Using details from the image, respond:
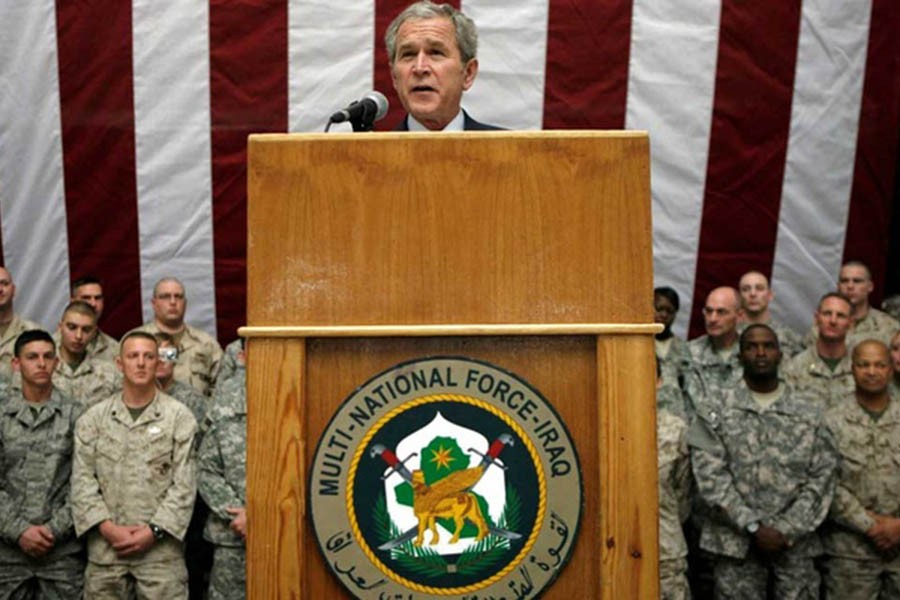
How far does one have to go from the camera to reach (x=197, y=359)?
6.89 m

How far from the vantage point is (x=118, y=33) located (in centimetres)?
701

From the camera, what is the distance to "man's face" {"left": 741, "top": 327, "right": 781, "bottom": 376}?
6125 millimetres

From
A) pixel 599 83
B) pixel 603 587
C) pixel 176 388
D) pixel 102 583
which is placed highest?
pixel 599 83

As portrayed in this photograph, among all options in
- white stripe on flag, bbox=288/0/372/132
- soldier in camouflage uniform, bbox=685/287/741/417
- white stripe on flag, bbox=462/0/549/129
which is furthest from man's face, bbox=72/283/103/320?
soldier in camouflage uniform, bbox=685/287/741/417

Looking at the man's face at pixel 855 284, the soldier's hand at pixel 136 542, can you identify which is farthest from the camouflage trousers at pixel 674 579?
the soldier's hand at pixel 136 542

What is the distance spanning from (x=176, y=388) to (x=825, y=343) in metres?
2.91

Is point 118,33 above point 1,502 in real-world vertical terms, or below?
above

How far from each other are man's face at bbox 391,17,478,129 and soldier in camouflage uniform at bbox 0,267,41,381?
4503mm

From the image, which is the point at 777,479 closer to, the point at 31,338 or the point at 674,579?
→ the point at 674,579

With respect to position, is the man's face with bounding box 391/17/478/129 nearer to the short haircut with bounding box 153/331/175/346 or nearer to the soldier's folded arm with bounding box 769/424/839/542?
the soldier's folded arm with bounding box 769/424/839/542

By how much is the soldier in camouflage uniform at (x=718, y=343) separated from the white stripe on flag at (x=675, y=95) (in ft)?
1.27

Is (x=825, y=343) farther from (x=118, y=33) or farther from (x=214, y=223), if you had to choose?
(x=118, y=33)

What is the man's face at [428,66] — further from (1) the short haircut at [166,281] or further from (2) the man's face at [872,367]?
(1) the short haircut at [166,281]

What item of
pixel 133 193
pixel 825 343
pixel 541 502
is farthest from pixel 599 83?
pixel 541 502
